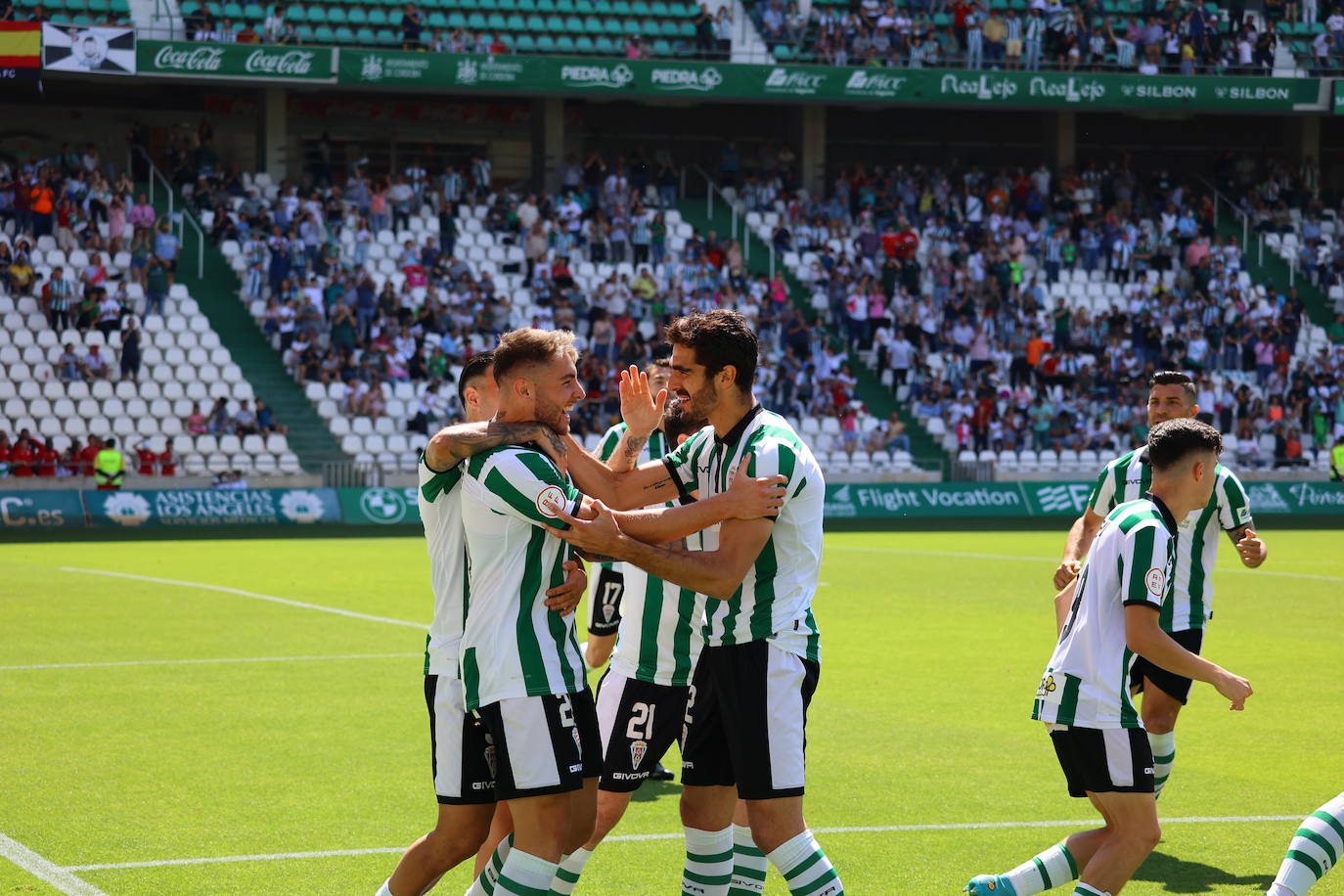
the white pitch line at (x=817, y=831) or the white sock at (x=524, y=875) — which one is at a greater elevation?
the white sock at (x=524, y=875)

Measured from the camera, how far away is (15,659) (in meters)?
13.4

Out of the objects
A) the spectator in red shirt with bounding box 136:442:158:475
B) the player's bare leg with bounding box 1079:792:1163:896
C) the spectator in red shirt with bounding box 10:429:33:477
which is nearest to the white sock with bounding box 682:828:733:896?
the player's bare leg with bounding box 1079:792:1163:896

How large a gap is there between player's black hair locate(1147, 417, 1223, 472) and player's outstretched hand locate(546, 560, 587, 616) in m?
2.19

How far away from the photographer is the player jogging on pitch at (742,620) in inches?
213

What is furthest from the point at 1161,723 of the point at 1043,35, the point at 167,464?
the point at 1043,35

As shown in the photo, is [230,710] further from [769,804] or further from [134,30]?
[134,30]

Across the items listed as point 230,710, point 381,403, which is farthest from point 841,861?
point 381,403

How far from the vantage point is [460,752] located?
5492 millimetres

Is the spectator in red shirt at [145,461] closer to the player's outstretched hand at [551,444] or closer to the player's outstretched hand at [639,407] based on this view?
the player's outstretched hand at [639,407]

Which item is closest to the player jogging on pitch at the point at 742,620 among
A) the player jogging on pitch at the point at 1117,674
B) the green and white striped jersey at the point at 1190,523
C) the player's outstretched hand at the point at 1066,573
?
the player jogging on pitch at the point at 1117,674

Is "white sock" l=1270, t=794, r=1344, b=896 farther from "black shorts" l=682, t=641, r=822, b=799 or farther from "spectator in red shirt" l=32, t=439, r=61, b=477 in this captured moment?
"spectator in red shirt" l=32, t=439, r=61, b=477

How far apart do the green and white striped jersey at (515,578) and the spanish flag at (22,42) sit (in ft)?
102

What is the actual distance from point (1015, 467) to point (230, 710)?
80.4ft

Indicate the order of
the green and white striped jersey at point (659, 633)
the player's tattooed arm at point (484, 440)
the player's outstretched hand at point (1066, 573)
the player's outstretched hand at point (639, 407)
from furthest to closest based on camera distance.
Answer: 1. the player's outstretched hand at point (1066, 573)
2. the green and white striped jersey at point (659, 633)
3. the player's outstretched hand at point (639, 407)
4. the player's tattooed arm at point (484, 440)
